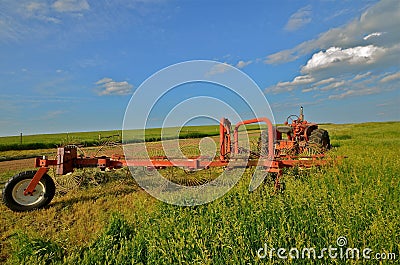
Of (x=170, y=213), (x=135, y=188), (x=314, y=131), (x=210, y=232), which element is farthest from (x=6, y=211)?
(x=314, y=131)

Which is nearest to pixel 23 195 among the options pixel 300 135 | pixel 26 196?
pixel 26 196

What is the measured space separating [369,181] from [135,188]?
5.36m

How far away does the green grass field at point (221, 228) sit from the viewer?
302 centimetres

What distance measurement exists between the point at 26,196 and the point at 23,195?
0.06 metres

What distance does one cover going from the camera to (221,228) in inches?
133

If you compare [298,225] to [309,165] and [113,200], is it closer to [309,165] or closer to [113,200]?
[309,165]

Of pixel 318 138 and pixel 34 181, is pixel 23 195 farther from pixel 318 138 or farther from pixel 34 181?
pixel 318 138

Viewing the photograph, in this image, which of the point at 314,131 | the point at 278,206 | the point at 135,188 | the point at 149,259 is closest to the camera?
the point at 149,259

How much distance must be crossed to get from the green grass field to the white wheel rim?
288 millimetres

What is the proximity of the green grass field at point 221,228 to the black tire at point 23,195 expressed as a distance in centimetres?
19

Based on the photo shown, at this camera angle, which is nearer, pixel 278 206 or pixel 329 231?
pixel 329 231

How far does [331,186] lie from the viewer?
4777mm

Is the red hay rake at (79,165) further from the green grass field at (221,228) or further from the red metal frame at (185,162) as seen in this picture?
the green grass field at (221,228)

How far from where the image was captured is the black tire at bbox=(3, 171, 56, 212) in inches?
215
